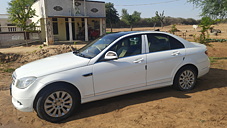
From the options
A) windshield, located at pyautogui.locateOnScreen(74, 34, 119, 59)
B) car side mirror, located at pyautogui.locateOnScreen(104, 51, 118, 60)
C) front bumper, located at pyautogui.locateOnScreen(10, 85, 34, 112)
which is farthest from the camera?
windshield, located at pyautogui.locateOnScreen(74, 34, 119, 59)

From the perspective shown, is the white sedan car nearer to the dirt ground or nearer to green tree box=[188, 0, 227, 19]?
the dirt ground

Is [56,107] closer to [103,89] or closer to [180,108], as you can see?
[103,89]

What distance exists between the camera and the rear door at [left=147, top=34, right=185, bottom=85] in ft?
14.6

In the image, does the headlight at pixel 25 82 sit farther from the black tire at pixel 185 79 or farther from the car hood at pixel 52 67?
the black tire at pixel 185 79

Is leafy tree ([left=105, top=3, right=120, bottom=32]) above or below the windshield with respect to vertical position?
above

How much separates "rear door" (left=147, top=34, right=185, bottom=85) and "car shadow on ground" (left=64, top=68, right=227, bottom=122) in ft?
1.31

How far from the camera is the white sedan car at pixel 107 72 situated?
3.57 meters

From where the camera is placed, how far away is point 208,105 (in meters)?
4.14

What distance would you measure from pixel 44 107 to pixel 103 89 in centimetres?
120

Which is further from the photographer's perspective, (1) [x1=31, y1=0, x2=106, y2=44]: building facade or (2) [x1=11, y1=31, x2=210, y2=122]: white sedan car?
(1) [x1=31, y1=0, x2=106, y2=44]: building facade

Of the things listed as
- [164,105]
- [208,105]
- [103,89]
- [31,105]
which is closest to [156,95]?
[164,105]

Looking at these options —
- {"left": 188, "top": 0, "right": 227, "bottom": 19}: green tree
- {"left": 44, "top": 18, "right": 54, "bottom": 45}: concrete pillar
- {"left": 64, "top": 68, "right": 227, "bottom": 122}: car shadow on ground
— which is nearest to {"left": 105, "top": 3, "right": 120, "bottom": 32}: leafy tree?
{"left": 44, "top": 18, "right": 54, "bottom": 45}: concrete pillar

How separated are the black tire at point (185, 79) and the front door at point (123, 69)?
1.00 m

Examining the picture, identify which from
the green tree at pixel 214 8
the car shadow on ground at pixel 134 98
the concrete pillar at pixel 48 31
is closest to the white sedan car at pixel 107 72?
the car shadow on ground at pixel 134 98
